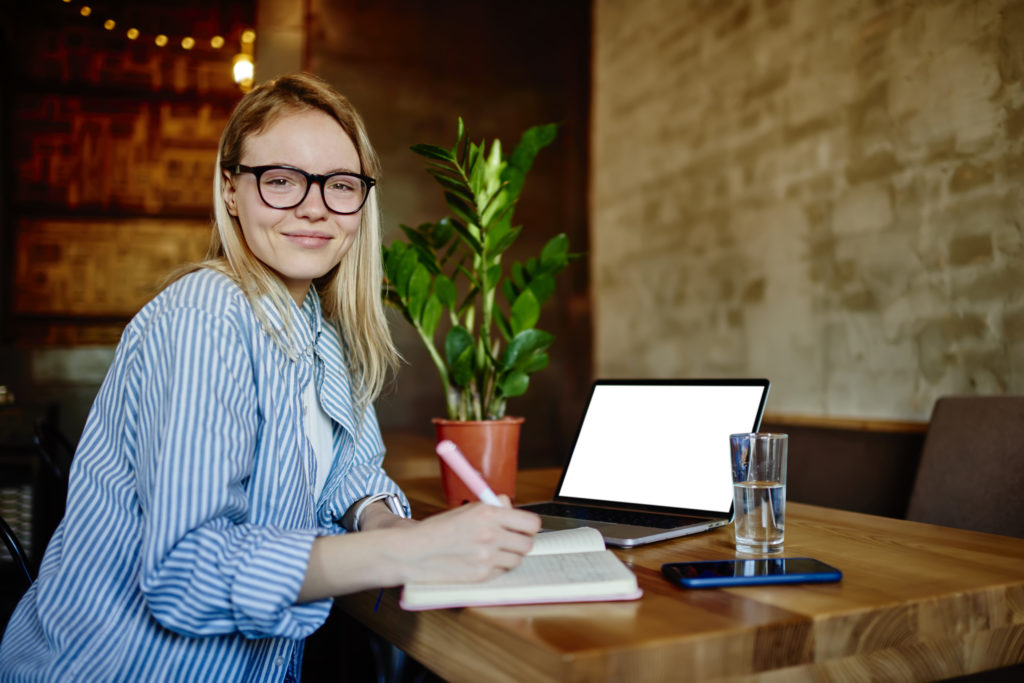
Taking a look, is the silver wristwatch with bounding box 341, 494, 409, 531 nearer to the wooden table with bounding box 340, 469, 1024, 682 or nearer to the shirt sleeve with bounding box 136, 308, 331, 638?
the wooden table with bounding box 340, 469, 1024, 682

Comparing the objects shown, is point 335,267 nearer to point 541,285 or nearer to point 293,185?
point 293,185

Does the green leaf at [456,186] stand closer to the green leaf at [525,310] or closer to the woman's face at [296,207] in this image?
the green leaf at [525,310]

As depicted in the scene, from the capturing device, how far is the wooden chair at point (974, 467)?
1595 mm

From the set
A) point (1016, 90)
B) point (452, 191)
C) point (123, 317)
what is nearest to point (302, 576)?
point (452, 191)

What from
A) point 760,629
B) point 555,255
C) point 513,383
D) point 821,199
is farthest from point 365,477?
point 821,199

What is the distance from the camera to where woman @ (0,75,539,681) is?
850 mm

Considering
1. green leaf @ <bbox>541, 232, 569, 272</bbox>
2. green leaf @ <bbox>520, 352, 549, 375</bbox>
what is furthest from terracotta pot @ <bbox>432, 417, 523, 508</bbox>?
green leaf @ <bbox>541, 232, 569, 272</bbox>

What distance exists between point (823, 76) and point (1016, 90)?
0.67 m

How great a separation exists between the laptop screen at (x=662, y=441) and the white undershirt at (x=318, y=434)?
45 cm

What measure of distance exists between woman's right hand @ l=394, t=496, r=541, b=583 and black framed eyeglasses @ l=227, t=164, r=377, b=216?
54 cm

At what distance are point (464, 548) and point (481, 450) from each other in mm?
694

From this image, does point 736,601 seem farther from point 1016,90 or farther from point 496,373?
point 1016,90

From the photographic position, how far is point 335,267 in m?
1.37

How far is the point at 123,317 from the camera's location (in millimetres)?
4785
